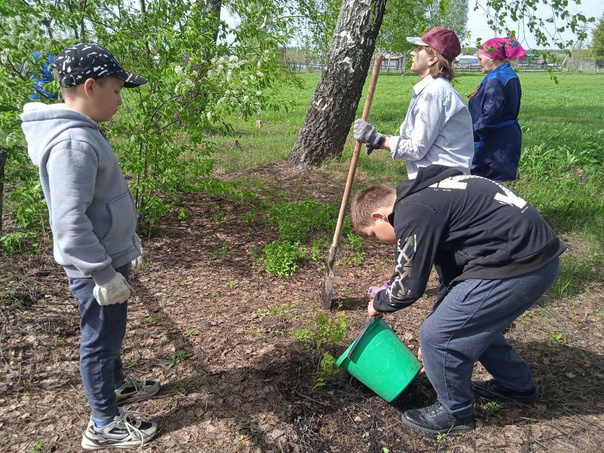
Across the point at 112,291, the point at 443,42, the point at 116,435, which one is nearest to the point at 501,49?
the point at 443,42

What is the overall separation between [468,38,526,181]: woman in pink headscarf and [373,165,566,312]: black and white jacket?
2.02 m

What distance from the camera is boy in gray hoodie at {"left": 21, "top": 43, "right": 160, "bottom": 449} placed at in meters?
1.81

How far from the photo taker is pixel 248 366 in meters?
2.94

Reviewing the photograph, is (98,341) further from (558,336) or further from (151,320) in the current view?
(558,336)

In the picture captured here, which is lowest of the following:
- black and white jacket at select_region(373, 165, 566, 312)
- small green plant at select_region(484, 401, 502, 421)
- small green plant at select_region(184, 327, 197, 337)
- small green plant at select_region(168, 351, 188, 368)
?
small green plant at select_region(484, 401, 502, 421)

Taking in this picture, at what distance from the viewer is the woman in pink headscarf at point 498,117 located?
3.94 meters

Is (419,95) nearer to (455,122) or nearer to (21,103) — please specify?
(455,122)

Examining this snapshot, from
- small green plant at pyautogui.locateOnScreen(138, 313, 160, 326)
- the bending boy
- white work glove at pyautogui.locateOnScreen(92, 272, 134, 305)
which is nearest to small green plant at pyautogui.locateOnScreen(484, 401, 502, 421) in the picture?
the bending boy

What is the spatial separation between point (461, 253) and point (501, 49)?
263 cm

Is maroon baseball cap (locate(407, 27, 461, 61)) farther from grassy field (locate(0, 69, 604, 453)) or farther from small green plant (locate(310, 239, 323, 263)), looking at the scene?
small green plant (locate(310, 239, 323, 263))

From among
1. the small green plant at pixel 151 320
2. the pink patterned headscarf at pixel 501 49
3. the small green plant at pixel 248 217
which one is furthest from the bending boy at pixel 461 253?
the small green plant at pixel 248 217

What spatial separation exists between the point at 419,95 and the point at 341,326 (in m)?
1.56

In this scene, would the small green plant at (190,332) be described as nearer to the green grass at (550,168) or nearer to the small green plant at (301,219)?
the small green plant at (301,219)

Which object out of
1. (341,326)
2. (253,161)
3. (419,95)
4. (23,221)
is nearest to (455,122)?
(419,95)
